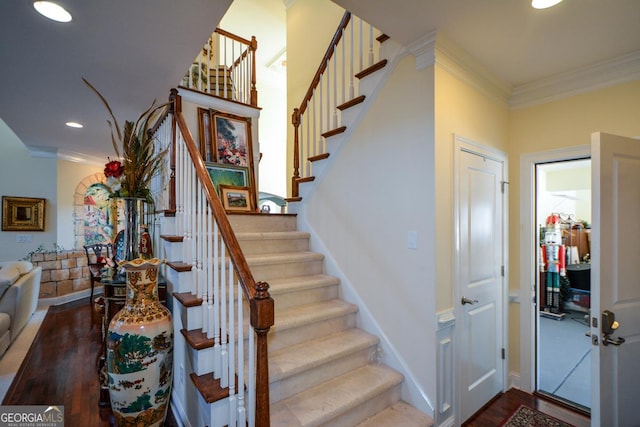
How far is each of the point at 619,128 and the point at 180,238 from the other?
331 cm

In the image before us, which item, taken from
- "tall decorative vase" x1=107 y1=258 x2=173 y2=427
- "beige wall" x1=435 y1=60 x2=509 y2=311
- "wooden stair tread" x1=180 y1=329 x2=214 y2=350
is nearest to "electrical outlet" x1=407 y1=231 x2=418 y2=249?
"beige wall" x1=435 y1=60 x2=509 y2=311

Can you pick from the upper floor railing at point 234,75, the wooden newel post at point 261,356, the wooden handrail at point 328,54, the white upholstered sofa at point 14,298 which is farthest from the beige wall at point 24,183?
the wooden newel post at point 261,356

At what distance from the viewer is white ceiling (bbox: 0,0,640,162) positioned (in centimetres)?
167

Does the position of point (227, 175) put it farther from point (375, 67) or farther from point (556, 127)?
point (556, 127)

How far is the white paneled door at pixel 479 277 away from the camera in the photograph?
84.2 inches

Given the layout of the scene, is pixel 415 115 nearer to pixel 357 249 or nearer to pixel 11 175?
pixel 357 249

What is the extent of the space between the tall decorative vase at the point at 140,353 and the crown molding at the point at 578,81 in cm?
321

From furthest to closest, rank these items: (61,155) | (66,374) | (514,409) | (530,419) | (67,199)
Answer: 1. (67,199)
2. (61,155)
3. (66,374)
4. (514,409)
5. (530,419)

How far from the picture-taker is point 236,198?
10.9 ft

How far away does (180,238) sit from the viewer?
207cm

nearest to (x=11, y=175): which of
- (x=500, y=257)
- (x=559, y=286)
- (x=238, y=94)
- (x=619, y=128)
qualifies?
(x=238, y=94)

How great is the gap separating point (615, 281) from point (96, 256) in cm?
698

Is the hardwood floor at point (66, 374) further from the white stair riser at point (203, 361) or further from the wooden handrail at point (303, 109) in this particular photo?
the wooden handrail at point (303, 109)

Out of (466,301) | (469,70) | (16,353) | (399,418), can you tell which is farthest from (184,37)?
(16,353)
